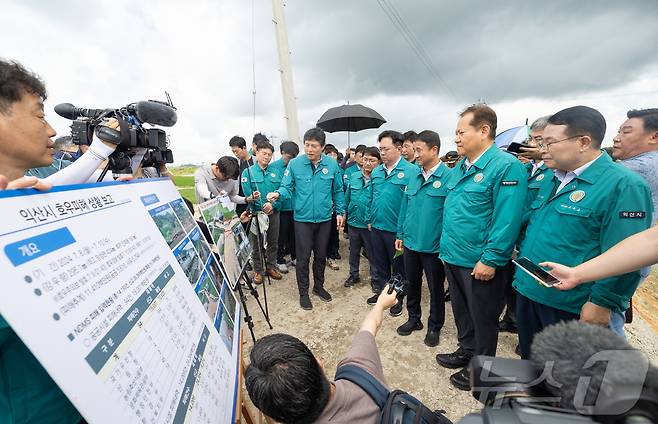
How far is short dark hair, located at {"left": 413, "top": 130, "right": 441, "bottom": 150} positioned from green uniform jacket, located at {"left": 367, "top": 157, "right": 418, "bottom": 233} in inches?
25.5

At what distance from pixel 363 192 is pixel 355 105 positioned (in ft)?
12.7

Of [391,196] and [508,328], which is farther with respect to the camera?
[391,196]

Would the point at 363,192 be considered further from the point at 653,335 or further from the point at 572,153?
the point at 653,335

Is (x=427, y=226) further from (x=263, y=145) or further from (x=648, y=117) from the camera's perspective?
(x=263, y=145)

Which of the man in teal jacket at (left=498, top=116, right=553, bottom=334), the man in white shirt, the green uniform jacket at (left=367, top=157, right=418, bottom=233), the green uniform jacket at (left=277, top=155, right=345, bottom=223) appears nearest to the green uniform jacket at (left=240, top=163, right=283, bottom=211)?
the man in white shirt

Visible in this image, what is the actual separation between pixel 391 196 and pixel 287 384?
305 cm

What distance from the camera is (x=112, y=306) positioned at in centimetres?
79

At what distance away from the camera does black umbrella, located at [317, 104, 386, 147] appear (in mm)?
6766

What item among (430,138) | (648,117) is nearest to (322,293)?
(430,138)

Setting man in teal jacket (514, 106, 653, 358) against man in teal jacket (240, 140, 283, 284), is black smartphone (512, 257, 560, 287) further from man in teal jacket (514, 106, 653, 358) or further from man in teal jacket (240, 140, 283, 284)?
man in teal jacket (240, 140, 283, 284)

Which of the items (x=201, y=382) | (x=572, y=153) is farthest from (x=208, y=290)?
(x=572, y=153)

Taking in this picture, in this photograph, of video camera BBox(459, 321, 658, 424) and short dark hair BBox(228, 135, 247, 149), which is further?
short dark hair BBox(228, 135, 247, 149)

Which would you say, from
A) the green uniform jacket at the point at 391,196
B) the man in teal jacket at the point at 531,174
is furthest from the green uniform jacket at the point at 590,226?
the green uniform jacket at the point at 391,196

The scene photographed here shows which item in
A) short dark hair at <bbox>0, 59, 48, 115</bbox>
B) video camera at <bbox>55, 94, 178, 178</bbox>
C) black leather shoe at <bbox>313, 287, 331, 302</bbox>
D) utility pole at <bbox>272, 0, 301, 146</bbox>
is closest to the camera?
short dark hair at <bbox>0, 59, 48, 115</bbox>
